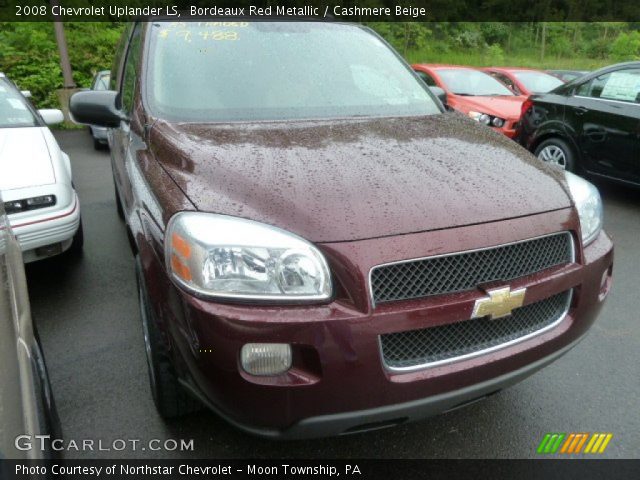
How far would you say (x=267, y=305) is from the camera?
4.95 feet

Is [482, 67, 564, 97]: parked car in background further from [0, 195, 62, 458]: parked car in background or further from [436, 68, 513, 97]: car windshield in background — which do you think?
[0, 195, 62, 458]: parked car in background

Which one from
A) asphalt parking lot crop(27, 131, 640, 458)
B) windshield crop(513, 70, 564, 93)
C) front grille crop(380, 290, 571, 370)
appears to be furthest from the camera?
windshield crop(513, 70, 564, 93)

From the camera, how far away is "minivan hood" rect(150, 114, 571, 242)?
162 cm

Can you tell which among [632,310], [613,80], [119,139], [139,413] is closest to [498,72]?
[613,80]

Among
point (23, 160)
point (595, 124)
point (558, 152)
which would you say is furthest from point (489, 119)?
point (23, 160)

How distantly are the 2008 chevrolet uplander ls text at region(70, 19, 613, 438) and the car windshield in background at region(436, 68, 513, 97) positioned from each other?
20.5 feet

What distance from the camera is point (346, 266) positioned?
152cm

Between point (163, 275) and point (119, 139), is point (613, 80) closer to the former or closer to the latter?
point (119, 139)

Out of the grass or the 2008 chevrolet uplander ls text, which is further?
the grass

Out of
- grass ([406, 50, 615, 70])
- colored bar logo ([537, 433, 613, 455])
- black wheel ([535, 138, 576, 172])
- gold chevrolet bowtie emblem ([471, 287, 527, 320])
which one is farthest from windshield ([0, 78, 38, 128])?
grass ([406, 50, 615, 70])

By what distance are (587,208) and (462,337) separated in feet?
2.79

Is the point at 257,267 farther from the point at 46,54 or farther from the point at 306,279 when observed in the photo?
the point at 46,54

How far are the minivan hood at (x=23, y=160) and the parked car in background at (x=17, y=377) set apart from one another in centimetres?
→ 129

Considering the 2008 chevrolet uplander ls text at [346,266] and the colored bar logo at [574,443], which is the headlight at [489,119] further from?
the colored bar logo at [574,443]
